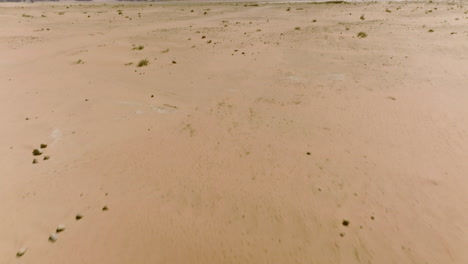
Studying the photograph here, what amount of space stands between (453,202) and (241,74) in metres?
8.75

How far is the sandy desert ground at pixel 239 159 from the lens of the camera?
5008 mm

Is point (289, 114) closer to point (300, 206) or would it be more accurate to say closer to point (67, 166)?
point (300, 206)

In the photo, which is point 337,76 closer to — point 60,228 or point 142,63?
point 142,63

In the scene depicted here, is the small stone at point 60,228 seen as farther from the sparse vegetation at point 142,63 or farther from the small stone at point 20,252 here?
the sparse vegetation at point 142,63

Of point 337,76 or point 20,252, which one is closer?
point 20,252

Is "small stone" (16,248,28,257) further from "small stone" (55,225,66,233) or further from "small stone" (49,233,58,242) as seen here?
"small stone" (55,225,66,233)

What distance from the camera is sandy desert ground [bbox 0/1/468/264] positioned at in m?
5.01

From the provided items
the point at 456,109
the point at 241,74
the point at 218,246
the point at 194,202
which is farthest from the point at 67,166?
the point at 456,109

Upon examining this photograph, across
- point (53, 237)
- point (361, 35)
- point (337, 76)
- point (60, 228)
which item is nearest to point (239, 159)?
point (60, 228)

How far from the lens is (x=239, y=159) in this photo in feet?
23.1

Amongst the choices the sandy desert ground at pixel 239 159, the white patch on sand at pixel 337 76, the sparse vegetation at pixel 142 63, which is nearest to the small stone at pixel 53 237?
the sandy desert ground at pixel 239 159

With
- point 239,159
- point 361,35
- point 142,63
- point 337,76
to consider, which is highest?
point 142,63

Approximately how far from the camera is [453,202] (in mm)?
5695

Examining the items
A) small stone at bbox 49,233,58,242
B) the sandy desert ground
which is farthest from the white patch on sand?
small stone at bbox 49,233,58,242
